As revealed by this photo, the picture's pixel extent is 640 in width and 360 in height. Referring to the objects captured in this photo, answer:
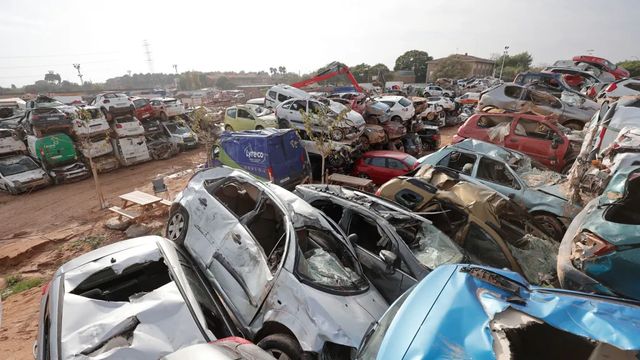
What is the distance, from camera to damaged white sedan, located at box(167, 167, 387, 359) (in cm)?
304

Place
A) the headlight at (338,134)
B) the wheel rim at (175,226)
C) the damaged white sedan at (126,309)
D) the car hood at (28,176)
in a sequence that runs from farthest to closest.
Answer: the car hood at (28,176), the headlight at (338,134), the wheel rim at (175,226), the damaged white sedan at (126,309)

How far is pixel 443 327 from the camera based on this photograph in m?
2.18

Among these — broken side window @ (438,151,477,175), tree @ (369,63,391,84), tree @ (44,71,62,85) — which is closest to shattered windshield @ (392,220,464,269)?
broken side window @ (438,151,477,175)

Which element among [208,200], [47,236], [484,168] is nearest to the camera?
[208,200]

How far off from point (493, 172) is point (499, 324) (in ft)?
18.8

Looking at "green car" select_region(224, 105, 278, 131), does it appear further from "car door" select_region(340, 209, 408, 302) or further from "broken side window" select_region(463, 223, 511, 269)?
"broken side window" select_region(463, 223, 511, 269)

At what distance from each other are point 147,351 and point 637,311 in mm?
3998

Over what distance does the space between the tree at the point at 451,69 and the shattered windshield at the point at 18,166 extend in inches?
2174

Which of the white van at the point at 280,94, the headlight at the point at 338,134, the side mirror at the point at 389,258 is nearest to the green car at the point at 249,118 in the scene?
the white van at the point at 280,94

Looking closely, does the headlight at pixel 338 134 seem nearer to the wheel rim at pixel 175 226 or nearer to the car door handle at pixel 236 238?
the wheel rim at pixel 175 226

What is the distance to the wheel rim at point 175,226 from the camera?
4.96 m

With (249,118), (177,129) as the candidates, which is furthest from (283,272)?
(177,129)

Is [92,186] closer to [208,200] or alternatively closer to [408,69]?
[208,200]

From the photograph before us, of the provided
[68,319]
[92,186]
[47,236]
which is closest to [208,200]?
[68,319]
